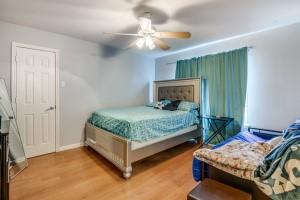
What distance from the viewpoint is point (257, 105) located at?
3.10 metres

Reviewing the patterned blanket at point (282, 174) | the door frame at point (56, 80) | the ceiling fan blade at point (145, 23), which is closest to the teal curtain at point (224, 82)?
the ceiling fan blade at point (145, 23)

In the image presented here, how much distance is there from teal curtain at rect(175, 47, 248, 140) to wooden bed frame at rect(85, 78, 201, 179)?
0.27 metres

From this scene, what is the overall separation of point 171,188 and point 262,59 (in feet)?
9.19

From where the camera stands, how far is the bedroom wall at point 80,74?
280 centimetres

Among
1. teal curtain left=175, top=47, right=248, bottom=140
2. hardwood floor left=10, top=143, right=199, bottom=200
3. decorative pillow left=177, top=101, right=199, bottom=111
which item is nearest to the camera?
hardwood floor left=10, top=143, right=199, bottom=200

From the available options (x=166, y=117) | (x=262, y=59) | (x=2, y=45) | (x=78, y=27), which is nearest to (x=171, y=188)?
(x=166, y=117)

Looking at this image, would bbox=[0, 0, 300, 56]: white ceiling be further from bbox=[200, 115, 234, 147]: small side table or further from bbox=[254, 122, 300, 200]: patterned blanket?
bbox=[254, 122, 300, 200]: patterned blanket

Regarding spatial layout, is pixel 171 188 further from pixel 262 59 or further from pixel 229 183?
pixel 262 59

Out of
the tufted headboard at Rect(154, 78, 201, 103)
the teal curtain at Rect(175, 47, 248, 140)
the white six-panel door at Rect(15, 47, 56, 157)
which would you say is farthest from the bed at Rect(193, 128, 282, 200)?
the white six-panel door at Rect(15, 47, 56, 157)

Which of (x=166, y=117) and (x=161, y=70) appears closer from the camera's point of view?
(x=166, y=117)

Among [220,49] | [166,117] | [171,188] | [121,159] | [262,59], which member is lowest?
[171,188]

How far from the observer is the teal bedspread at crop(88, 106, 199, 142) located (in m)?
2.38

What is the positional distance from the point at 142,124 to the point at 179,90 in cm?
194

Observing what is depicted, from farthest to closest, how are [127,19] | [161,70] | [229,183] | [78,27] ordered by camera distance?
[161,70] → [78,27] → [127,19] → [229,183]
